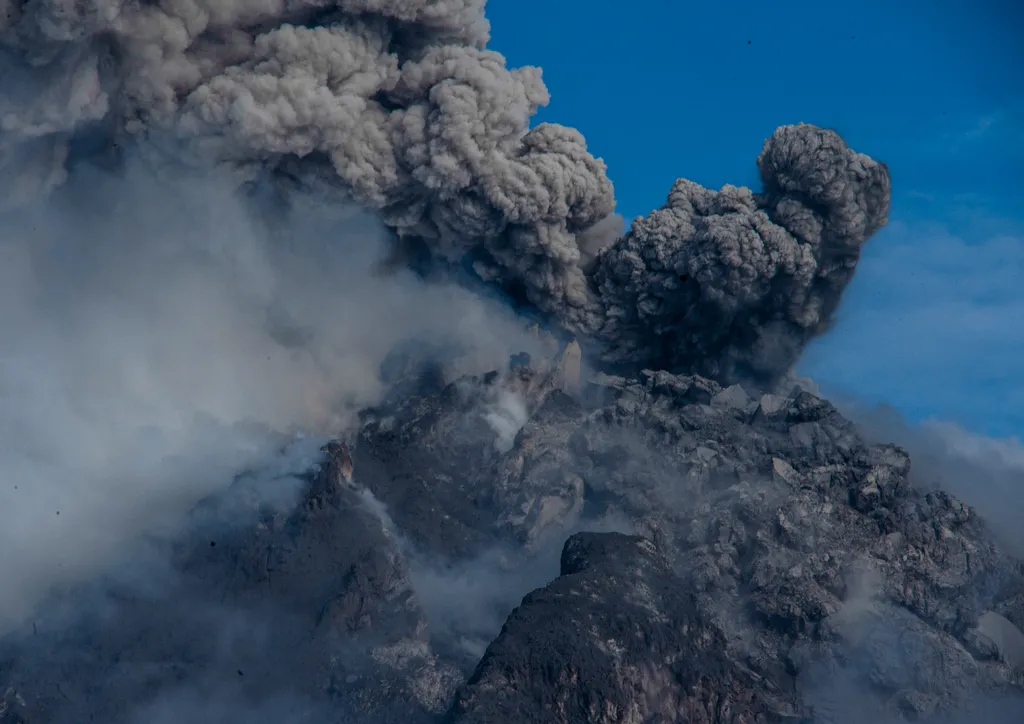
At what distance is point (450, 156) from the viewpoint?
110 ft

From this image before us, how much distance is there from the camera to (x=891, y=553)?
30.8 meters

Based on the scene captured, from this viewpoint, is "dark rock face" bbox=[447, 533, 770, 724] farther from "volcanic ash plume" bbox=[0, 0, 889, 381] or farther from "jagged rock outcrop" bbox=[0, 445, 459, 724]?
"volcanic ash plume" bbox=[0, 0, 889, 381]

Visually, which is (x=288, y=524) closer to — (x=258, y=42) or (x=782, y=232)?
(x=258, y=42)

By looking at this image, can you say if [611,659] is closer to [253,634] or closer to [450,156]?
[253,634]

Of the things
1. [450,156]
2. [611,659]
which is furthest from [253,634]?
[450,156]

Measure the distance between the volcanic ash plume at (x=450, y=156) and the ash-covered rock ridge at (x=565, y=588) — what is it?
2.75 metres

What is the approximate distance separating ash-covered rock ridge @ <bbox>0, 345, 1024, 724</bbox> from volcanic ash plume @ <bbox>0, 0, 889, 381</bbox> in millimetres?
2750

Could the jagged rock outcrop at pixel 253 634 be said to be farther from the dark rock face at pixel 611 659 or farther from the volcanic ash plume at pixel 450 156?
the volcanic ash plume at pixel 450 156

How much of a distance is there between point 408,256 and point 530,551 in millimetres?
9297

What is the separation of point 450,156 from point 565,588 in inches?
453

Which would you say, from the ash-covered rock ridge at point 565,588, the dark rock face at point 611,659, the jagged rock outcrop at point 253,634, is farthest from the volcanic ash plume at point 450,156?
the dark rock face at point 611,659

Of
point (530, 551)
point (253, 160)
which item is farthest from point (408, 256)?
point (530, 551)

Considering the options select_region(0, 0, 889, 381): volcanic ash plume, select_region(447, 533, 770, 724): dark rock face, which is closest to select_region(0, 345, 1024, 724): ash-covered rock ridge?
select_region(447, 533, 770, 724): dark rock face

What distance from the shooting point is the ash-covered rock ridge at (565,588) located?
2652cm
